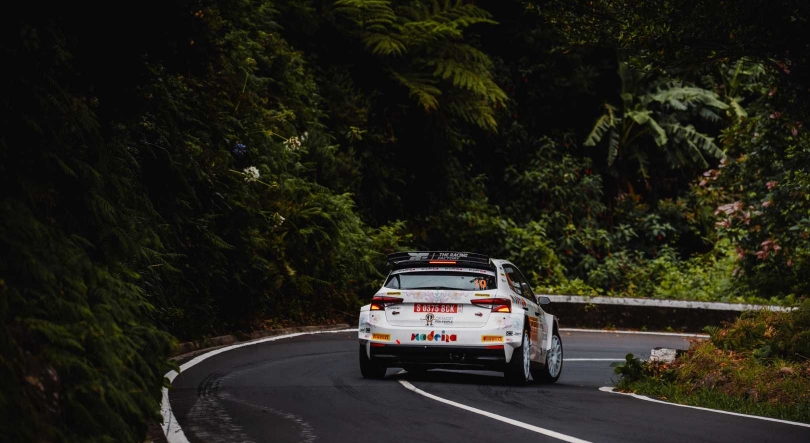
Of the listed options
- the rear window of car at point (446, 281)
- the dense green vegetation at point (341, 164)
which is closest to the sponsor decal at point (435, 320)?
the rear window of car at point (446, 281)

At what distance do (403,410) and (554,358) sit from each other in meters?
5.01

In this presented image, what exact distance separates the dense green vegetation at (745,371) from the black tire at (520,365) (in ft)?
4.12

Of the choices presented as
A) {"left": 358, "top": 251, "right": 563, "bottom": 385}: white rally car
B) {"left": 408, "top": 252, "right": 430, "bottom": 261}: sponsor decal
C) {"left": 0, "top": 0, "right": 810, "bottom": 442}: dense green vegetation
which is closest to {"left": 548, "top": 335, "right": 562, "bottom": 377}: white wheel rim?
{"left": 358, "top": 251, "right": 563, "bottom": 385}: white rally car

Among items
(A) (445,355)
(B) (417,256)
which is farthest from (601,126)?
(A) (445,355)

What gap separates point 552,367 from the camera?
15.8 m

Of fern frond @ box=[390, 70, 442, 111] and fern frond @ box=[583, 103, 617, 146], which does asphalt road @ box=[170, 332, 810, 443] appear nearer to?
fern frond @ box=[390, 70, 442, 111]

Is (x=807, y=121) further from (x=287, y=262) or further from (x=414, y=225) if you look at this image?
(x=414, y=225)

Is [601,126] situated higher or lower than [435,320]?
higher

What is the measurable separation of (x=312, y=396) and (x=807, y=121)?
808cm

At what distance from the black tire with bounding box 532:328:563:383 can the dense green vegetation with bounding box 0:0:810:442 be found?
4111 mm

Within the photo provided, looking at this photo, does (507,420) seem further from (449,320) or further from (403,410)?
(449,320)

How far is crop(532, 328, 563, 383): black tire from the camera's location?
15477 mm

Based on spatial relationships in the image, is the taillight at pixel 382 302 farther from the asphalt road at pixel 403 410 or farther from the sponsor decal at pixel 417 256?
the asphalt road at pixel 403 410

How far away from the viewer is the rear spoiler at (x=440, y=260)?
14680 millimetres
